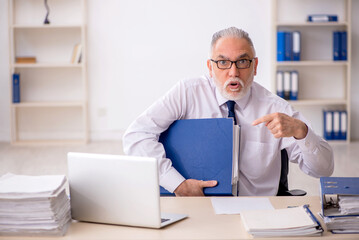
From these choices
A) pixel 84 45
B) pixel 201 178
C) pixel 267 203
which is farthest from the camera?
pixel 84 45

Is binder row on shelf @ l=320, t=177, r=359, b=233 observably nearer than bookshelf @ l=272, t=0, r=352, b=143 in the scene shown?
Yes

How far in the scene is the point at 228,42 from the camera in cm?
227

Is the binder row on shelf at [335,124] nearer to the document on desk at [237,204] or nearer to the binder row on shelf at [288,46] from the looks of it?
the binder row on shelf at [288,46]

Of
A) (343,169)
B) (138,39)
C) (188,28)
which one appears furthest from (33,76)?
(343,169)

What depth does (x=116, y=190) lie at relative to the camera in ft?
5.19

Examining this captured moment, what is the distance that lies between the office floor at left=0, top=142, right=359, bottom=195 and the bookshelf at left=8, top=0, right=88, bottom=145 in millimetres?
286

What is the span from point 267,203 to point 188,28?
4.55m

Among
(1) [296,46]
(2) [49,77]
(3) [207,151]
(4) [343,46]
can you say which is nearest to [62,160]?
(2) [49,77]

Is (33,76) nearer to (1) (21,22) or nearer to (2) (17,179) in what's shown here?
(1) (21,22)

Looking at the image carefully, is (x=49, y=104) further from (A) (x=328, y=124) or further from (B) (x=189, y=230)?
(B) (x=189, y=230)

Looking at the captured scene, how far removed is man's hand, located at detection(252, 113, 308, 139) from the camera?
1815 mm

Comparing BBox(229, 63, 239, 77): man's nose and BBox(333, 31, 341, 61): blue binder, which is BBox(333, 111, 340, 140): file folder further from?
BBox(229, 63, 239, 77): man's nose

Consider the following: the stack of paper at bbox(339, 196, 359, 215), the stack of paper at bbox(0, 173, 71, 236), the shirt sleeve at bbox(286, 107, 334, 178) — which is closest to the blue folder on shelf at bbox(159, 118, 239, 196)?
the shirt sleeve at bbox(286, 107, 334, 178)

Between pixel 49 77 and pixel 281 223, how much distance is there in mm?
5085
